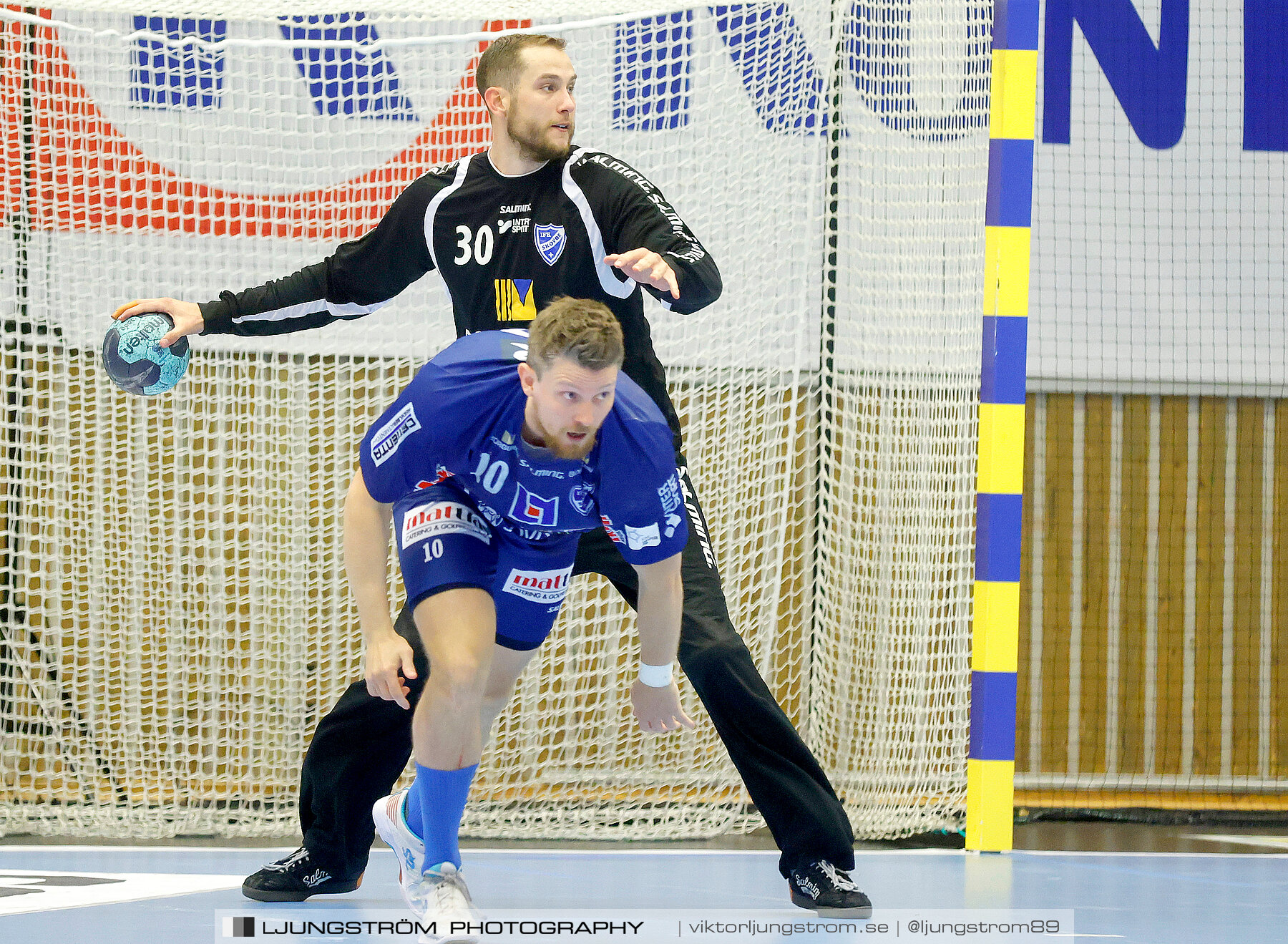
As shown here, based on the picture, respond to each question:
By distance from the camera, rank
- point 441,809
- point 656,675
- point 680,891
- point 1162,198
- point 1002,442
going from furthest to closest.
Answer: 1. point 1162,198
2. point 1002,442
3. point 680,891
4. point 656,675
5. point 441,809

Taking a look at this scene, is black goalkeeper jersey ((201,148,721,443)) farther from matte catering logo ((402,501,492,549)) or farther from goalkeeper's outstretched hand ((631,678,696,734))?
goalkeeper's outstretched hand ((631,678,696,734))

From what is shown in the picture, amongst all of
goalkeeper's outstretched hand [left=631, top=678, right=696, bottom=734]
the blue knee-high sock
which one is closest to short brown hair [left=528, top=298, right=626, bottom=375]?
goalkeeper's outstretched hand [left=631, top=678, right=696, bottom=734]

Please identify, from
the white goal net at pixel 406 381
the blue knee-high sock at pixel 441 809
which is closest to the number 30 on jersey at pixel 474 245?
the blue knee-high sock at pixel 441 809

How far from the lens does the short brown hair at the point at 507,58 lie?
131 inches

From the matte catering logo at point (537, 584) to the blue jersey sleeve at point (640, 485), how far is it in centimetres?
23

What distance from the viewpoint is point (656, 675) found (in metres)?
3.02

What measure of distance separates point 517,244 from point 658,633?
105 cm

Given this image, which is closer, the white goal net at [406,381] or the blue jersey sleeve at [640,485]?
the blue jersey sleeve at [640,485]

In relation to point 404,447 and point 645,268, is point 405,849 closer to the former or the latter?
point 404,447

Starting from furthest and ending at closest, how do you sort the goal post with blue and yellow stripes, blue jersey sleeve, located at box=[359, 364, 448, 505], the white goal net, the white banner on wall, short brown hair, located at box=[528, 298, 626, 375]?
the white banner on wall
the white goal net
the goal post with blue and yellow stripes
blue jersey sleeve, located at box=[359, 364, 448, 505]
short brown hair, located at box=[528, 298, 626, 375]

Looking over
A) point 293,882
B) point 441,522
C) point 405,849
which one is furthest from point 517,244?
point 293,882

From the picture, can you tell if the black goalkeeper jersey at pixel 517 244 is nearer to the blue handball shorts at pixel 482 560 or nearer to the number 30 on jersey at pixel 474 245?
the number 30 on jersey at pixel 474 245

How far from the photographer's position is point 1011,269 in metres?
4.62

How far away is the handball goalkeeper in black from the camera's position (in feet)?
10.8
